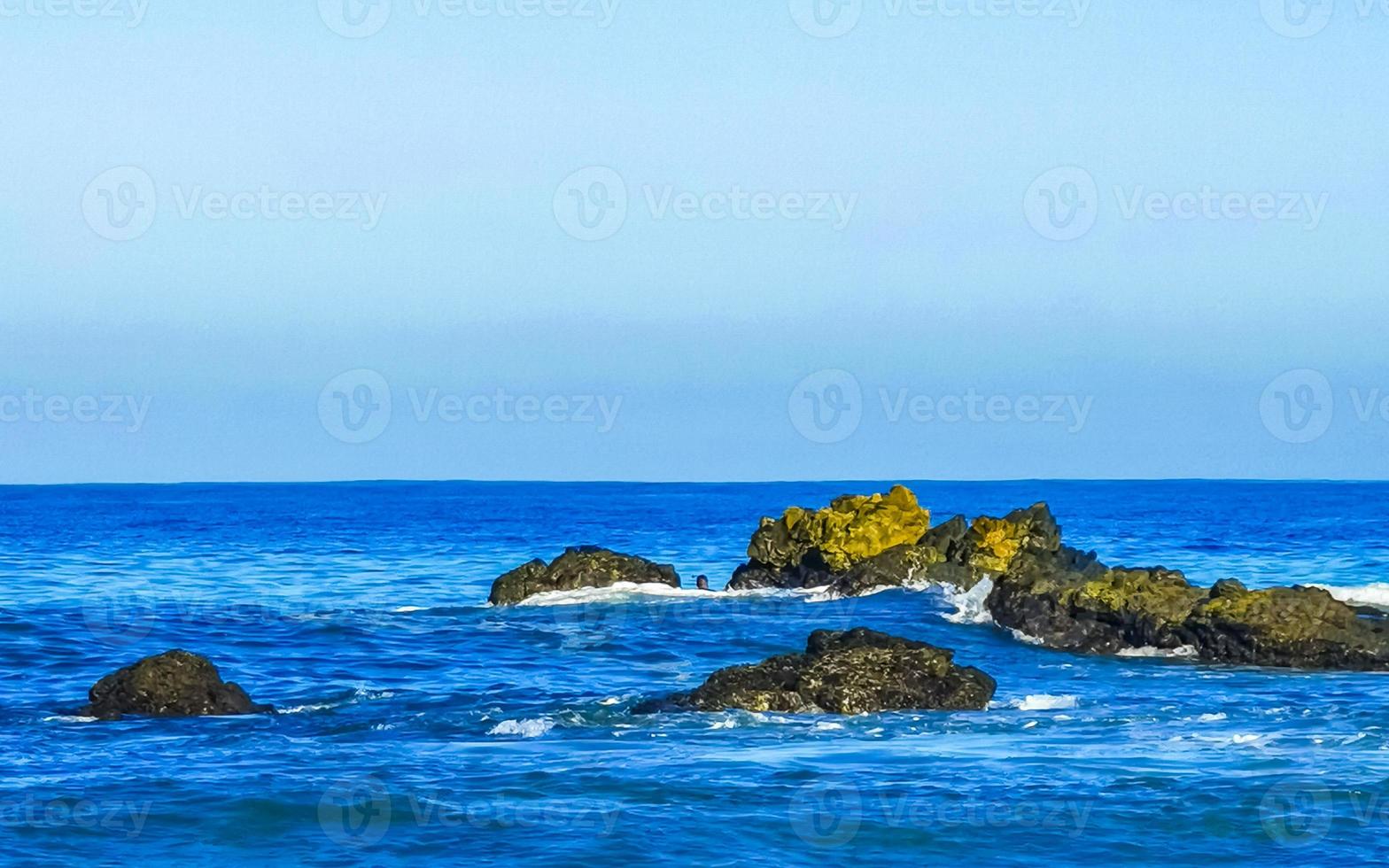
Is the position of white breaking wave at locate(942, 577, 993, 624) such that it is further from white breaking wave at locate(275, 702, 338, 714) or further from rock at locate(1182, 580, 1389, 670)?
white breaking wave at locate(275, 702, 338, 714)

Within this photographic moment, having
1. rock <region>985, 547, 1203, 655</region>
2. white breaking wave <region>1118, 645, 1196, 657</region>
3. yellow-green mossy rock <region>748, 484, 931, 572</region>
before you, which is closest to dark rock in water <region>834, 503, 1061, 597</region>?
yellow-green mossy rock <region>748, 484, 931, 572</region>

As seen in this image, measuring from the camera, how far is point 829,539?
5275cm

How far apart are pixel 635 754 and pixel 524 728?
299 cm

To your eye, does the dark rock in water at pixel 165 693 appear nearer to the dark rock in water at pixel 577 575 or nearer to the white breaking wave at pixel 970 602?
the white breaking wave at pixel 970 602

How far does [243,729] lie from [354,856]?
8.05m

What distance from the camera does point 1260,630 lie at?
34875 millimetres

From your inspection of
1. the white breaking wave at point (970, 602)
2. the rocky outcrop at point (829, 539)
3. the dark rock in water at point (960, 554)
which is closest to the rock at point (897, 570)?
the dark rock in water at point (960, 554)

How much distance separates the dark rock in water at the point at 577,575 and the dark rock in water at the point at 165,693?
2169cm

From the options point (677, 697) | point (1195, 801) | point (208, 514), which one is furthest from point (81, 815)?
point (208, 514)

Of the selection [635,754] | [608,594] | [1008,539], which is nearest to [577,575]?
[608,594]

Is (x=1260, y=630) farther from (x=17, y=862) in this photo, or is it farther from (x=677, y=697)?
(x=17, y=862)

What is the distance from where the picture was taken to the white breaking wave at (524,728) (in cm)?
2642

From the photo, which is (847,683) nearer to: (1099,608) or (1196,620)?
(1196,620)

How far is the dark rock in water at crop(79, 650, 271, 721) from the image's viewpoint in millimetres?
28062
